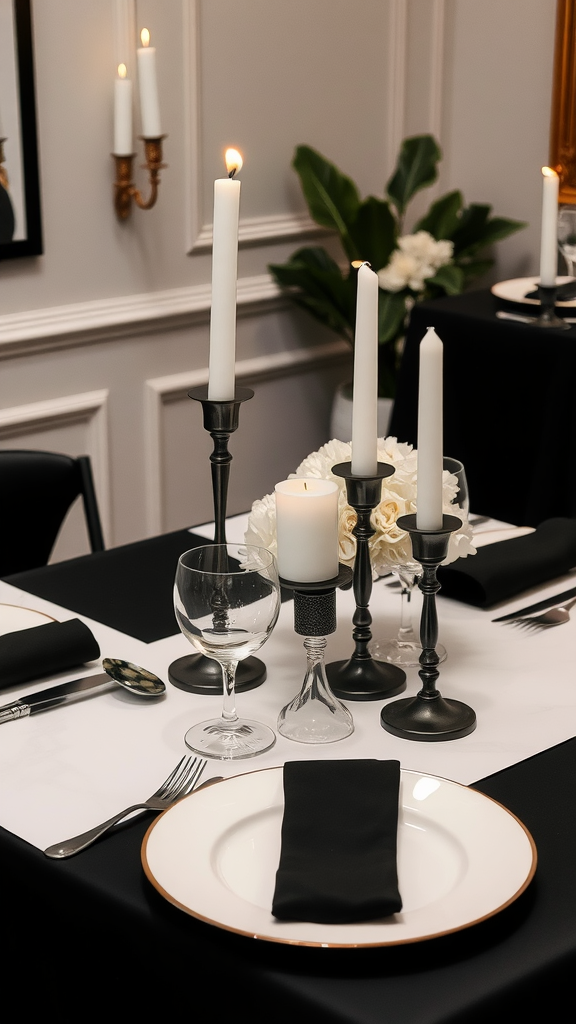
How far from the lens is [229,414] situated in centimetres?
118

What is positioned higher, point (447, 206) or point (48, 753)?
point (447, 206)

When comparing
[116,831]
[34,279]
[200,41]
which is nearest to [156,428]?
[34,279]

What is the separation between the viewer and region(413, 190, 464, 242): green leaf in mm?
3246

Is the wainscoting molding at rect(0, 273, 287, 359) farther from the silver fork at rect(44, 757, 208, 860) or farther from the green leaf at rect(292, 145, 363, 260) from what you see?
the silver fork at rect(44, 757, 208, 860)

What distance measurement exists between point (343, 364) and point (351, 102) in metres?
0.73

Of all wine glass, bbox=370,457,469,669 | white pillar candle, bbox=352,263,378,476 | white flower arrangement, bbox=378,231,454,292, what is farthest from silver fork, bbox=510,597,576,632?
white flower arrangement, bbox=378,231,454,292

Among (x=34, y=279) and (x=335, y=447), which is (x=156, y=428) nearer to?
(x=34, y=279)

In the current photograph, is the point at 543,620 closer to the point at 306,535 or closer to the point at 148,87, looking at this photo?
the point at 306,535

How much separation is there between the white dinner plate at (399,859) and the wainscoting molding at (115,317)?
6.14 feet

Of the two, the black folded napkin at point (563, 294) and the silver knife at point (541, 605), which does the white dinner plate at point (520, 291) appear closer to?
the black folded napkin at point (563, 294)

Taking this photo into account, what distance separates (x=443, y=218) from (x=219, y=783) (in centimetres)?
255

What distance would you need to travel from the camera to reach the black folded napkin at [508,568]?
142 centimetres

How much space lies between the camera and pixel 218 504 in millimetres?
1225

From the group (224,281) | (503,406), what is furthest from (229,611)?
(503,406)
